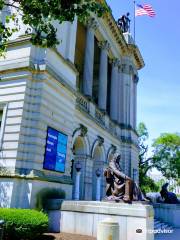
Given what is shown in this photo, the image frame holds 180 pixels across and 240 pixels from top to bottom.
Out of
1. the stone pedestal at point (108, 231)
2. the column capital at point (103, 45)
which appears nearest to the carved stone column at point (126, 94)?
the column capital at point (103, 45)

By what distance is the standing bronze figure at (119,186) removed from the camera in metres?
13.2

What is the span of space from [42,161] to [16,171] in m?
1.48

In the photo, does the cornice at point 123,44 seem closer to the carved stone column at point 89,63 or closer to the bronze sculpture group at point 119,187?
the carved stone column at point 89,63

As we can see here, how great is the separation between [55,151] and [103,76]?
49.8 feet

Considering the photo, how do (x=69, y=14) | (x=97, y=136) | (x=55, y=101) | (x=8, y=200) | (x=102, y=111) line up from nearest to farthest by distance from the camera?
(x=69, y=14), (x=8, y=200), (x=55, y=101), (x=97, y=136), (x=102, y=111)

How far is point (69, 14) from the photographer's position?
10.0 meters

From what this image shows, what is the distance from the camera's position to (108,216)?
12133 millimetres

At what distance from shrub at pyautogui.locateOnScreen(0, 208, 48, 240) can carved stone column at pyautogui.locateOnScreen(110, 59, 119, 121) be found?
21.8 metres

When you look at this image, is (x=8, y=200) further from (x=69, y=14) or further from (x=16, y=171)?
(x=69, y=14)

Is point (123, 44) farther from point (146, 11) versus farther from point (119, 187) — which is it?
point (119, 187)

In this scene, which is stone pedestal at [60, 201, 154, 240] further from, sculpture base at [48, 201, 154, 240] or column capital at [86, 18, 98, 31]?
column capital at [86, 18, 98, 31]

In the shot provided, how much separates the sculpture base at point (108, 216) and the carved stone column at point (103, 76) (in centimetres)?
1610

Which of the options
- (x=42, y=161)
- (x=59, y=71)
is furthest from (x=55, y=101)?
(x=42, y=161)

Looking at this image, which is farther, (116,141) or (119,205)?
(116,141)
